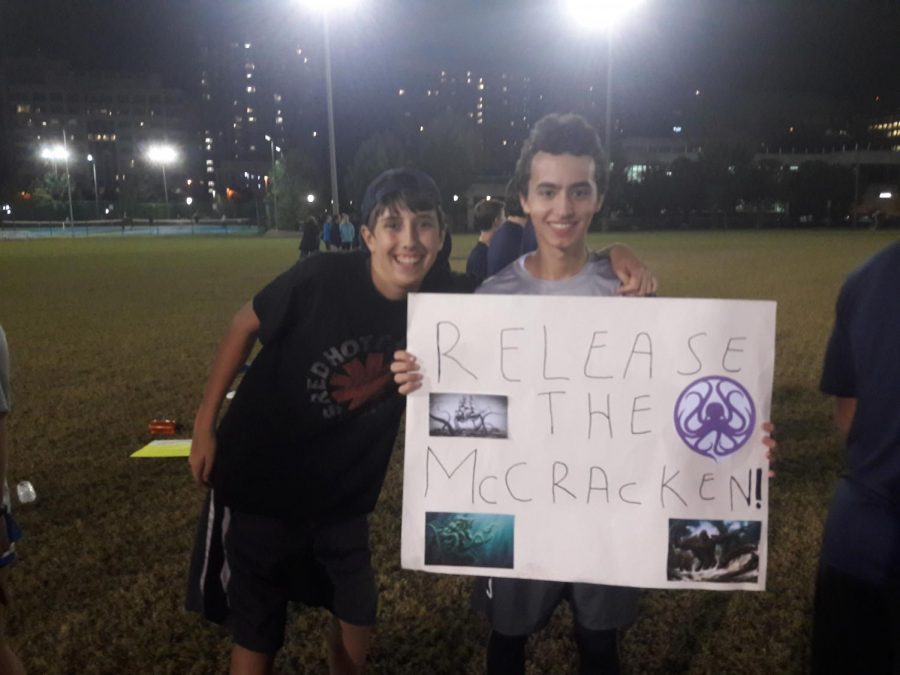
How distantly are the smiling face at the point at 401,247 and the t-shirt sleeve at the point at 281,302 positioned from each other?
0.72ft

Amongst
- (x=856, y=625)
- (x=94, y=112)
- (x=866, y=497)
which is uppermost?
(x=94, y=112)

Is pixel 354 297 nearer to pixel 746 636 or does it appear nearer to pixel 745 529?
pixel 745 529

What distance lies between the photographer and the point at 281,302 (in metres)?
2.41

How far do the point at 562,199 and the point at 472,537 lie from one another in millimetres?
1033

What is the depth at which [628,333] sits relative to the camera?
7.39ft

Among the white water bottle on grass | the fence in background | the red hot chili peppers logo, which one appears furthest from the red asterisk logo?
the fence in background

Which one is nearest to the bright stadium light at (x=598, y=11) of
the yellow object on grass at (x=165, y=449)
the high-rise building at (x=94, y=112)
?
the yellow object on grass at (x=165, y=449)

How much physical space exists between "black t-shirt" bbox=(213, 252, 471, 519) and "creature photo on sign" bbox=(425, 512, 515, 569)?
365mm

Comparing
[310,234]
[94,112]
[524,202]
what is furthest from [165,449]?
[94,112]

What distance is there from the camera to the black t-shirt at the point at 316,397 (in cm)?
244

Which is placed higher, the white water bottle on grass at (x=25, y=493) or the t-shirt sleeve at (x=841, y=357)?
the t-shirt sleeve at (x=841, y=357)

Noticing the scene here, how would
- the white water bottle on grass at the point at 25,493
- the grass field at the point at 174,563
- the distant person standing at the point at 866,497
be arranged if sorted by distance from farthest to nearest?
the white water bottle on grass at the point at 25,493 < the grass field at the point at 174,563 < the distant person standing at the point at 866,497

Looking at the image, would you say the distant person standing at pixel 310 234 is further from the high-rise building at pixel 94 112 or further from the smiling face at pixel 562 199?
the high-rise building at pixel 94 112

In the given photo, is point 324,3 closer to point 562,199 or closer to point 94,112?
point 562,199
